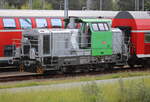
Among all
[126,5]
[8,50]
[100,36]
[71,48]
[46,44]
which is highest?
[126,5]

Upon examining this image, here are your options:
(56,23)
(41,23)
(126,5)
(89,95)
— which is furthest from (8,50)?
(126,5)

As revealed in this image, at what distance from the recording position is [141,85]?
12.2 m

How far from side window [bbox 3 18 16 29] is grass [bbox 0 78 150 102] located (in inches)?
426

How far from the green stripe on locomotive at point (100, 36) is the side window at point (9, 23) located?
14.5 ft

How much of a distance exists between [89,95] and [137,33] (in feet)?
41.8

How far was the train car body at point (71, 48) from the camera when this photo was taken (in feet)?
65.1

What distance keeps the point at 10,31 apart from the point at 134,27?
7358 millimetres

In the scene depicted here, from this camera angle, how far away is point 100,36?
21.6 metres

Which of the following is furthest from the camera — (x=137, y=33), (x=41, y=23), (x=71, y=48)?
(x=41, y=23)

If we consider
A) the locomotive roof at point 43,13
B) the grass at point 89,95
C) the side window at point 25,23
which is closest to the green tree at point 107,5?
the locomotive roof at point 43,13

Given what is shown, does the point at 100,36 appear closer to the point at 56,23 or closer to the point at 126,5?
the point at 56,23

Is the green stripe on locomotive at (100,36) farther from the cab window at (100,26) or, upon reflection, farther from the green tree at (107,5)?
the green tree at (107,5)

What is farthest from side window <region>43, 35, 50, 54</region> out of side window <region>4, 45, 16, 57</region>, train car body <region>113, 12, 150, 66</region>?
train car body <region>113, 12, 150, 66</region>

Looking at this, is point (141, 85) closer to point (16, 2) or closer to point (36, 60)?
point (36, 60)
